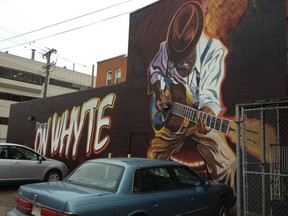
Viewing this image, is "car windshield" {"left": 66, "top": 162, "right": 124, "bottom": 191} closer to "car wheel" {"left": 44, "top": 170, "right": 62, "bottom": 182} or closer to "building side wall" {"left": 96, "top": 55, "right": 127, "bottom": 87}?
"car wheel" {"left": 44, "top": 170, "right": 62, "bottom": 182}

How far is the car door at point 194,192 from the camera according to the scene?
6492mm

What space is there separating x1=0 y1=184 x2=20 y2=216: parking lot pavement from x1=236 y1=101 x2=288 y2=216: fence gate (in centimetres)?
590

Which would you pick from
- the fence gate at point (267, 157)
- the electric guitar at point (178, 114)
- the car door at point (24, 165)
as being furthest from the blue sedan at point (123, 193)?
the car door at point (24, 165)

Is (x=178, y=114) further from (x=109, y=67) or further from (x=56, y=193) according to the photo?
(x=109, y=67)

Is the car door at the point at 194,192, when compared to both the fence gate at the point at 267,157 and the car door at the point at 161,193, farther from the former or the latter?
the fence gate at the point at 267,157

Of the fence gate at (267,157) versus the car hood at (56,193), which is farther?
the fence gate at (267,157)

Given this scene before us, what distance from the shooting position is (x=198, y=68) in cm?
1158

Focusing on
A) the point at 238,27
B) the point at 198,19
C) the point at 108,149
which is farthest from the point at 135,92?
the point at 238,27

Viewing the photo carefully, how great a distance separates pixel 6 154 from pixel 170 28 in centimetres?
711

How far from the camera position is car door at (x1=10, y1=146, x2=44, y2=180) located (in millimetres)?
11766

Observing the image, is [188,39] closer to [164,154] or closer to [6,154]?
[164,154]

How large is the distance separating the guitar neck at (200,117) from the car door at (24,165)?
197 inches

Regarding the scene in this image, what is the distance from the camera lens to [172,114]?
40.4ft

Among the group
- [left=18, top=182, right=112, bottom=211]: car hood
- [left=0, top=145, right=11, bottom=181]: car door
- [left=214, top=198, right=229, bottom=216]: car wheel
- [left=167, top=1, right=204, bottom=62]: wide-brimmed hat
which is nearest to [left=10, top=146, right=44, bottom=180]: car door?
[left=0, top=145, right=11, bottom=181]: car door
